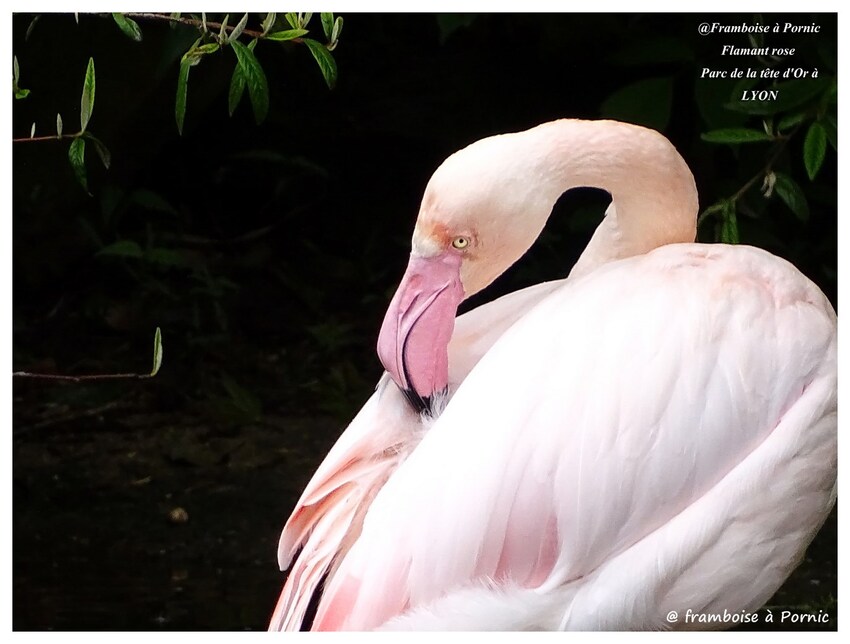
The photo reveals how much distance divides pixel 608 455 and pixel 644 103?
2.29ft

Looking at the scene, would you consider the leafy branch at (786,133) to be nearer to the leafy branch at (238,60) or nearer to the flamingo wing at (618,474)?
the flamingo wing at (618,474)

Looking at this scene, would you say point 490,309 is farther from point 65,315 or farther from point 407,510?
point 65,315

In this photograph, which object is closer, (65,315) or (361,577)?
(361,577)

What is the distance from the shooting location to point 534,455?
129 cm

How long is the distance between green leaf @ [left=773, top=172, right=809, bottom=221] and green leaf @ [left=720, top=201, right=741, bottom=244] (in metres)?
0.07

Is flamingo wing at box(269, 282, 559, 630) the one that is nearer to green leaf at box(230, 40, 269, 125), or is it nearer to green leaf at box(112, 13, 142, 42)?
Result: green leaf at box(230, 40, 269, 125)

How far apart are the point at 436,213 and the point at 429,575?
0.40 metres

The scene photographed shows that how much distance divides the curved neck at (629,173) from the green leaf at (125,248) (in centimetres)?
93

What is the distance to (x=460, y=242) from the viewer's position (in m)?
1.40

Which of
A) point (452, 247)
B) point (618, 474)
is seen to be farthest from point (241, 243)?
point (618, 474)

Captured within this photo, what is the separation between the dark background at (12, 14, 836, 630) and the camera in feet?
5.79

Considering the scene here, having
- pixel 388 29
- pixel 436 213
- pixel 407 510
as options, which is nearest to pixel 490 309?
pixel 436 213

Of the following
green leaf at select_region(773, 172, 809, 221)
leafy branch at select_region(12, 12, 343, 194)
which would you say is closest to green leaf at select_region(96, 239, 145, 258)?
leafy branch at select_region(12, 12, 343, 194)

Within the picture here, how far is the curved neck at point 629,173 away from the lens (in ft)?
4.64
